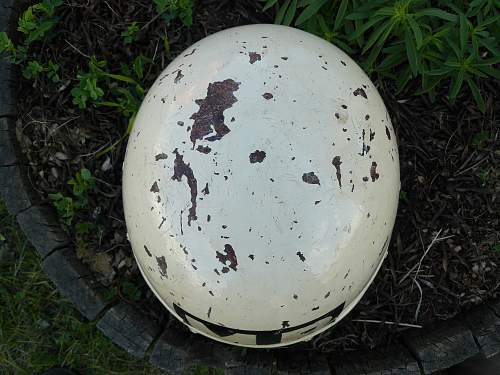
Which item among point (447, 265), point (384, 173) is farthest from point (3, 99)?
point (447, 265)

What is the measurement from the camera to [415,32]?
1680 mm

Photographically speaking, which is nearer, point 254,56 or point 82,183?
point 254,56

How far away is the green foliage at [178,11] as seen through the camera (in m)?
2.05

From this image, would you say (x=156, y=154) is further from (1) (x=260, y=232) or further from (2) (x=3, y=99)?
(2) (x=3, y=99)

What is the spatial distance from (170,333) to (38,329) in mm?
764

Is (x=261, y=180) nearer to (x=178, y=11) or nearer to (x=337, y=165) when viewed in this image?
(x=337, y=165)

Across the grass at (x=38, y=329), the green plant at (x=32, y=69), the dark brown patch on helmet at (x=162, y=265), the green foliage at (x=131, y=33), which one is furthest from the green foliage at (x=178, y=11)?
the grass at (x=38, y=329)

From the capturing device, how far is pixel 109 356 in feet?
7.82

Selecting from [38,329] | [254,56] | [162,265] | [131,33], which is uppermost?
[254,56]

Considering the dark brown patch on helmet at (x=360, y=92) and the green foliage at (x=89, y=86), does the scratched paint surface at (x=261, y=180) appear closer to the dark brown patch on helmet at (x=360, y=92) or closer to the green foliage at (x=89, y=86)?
the dark brown patch on helmet at (x=360, y=92)

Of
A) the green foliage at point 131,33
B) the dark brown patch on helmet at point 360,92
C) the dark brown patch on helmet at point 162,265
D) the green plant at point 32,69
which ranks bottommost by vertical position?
the dark brown patch on helmet at point 162,265

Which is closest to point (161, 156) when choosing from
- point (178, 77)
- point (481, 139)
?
point (178, 77)

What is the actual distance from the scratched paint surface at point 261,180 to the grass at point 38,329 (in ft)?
3.54

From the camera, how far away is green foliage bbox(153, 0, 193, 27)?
80.7 inches
